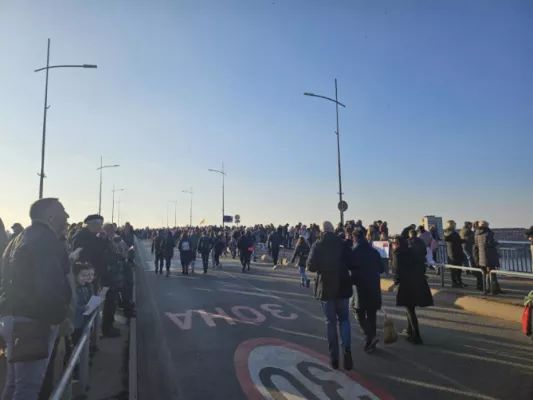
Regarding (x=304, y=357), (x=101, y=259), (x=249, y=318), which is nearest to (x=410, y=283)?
(x=304, y=357)

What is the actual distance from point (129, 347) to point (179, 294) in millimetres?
6225

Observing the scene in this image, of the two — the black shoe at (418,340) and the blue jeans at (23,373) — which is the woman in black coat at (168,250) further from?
the blue jeans at (23,373)

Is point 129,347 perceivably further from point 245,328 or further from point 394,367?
point 394,367

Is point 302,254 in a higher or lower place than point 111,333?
higher

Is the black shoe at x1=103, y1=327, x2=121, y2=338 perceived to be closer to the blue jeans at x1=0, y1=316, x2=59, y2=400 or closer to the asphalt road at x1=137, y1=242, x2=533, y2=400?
the asphalt road at x1=137, y1=242, x2=533, y2=400

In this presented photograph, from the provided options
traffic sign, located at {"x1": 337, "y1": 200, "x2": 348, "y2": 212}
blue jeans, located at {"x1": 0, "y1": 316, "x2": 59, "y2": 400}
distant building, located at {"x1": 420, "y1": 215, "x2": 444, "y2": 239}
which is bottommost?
blue jeans, located at {"x1": 0, "y1": 316, "x2": 59, "y2": 400}

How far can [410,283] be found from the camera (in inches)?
287

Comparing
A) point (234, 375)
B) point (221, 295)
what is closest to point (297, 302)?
point (221, 295)

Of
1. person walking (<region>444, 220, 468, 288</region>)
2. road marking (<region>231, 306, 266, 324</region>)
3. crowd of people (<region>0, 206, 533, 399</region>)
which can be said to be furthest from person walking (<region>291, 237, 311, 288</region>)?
person walking (<region>444, 220, 468, 288</region>)

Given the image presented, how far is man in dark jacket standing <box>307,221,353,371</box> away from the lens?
6184 mm

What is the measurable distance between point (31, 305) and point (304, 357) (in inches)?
174

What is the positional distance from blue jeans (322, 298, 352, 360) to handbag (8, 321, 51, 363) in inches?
157

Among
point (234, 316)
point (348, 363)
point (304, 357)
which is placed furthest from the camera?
point (234, 316)

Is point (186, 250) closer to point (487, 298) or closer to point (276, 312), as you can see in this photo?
point (276, 312)
